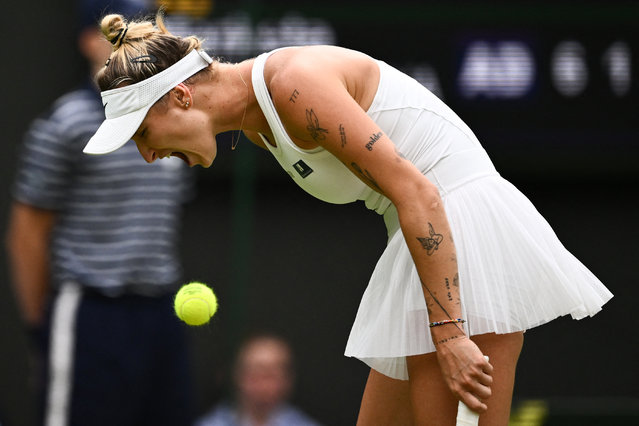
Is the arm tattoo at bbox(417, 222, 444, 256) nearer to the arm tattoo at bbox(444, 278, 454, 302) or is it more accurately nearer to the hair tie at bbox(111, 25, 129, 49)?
the arm tattoo at bbox(444, 278, 454, 302)

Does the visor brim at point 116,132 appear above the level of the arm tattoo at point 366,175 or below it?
above

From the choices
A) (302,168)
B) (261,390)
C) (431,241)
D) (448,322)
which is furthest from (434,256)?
(261,390)

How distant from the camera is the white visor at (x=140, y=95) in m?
2.24

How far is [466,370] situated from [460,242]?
286mm

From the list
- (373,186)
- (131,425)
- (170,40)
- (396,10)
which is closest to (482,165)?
(373,186)

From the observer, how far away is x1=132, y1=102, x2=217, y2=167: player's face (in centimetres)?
225

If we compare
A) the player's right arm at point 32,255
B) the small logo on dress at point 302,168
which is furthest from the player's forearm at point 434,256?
the player's right arm at point 32,255

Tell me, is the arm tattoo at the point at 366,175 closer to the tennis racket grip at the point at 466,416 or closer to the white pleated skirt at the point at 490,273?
the white pleated skirt at the point at 490,273

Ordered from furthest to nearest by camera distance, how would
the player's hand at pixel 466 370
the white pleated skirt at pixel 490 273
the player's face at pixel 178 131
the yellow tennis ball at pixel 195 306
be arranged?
the yellow tennis ball at pixel 195 306, the player's face at pixel 178 131, the white pleated skirt at pixel 490 273, the player's hand at pixel 466 370

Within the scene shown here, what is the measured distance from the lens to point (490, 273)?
216 cm

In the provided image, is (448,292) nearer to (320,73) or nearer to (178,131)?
(320,73)

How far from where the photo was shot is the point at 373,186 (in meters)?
2.11

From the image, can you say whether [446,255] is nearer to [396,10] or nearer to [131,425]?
[131,425]

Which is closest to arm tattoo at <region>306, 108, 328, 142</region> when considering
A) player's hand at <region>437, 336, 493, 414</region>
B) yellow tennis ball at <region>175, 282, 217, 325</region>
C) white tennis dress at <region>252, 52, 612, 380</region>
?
white tennis dress at <region>252, 52, 612, 380</region>
